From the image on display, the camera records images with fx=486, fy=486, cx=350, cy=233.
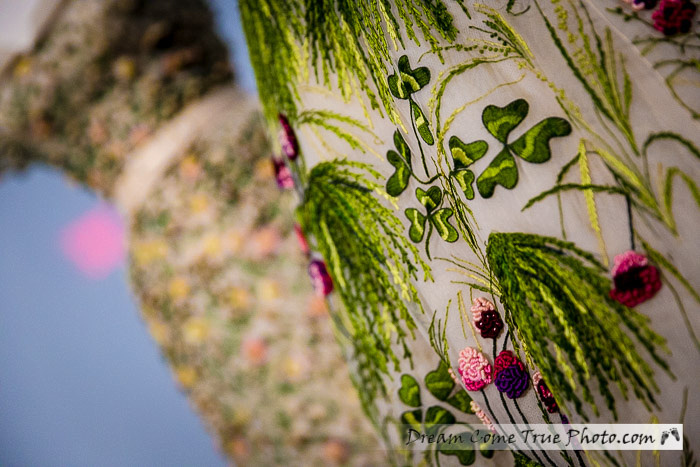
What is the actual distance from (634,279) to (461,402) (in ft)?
0.56

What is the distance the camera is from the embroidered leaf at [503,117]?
240 mm

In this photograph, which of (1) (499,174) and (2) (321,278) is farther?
(2) (321,278)

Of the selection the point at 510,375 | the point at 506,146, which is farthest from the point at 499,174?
the point at 510,375

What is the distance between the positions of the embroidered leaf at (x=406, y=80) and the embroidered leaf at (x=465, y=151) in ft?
0.12

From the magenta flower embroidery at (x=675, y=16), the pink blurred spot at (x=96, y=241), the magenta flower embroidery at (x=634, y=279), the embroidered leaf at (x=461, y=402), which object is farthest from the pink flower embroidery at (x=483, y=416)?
→ the pink blurred spot at (x=96, y=241)

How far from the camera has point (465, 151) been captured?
0.26 m

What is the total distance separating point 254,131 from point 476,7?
1.85ft

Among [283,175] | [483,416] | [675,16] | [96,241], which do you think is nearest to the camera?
[675,16]

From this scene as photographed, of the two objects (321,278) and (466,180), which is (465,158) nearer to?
(466,180)

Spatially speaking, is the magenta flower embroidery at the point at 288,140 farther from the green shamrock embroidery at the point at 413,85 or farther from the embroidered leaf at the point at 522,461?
the embroidered leaf at the point at 522,461

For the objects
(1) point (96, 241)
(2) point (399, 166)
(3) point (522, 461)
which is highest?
(1) point (96, 241)

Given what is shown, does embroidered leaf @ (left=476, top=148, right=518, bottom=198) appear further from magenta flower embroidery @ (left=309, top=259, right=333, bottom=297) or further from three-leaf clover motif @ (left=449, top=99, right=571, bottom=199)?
magenta flower embroidery @ (left=309, top=259, right=333, bottom=297)

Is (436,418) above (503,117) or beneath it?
beneath

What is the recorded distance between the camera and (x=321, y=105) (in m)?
0.33
